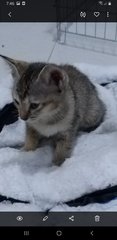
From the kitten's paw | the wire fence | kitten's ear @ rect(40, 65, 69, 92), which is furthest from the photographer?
the wire fence

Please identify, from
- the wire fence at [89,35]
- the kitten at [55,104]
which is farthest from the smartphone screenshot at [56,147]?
the wire fence at [89,35]

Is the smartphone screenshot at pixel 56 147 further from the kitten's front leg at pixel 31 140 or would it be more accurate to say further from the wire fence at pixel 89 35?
the wire fence at pixel 89 35

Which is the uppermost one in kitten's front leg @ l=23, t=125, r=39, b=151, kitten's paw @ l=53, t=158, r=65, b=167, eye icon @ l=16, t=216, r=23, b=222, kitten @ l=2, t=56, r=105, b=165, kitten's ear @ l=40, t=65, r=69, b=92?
kitten's ear @ l=40, t=65, r=69, b=92

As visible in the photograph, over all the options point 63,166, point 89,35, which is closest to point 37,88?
point 63,166

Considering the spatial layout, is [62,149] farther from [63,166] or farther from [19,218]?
[19,218]

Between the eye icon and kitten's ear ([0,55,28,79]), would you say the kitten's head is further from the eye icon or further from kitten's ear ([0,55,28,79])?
the eye icon
